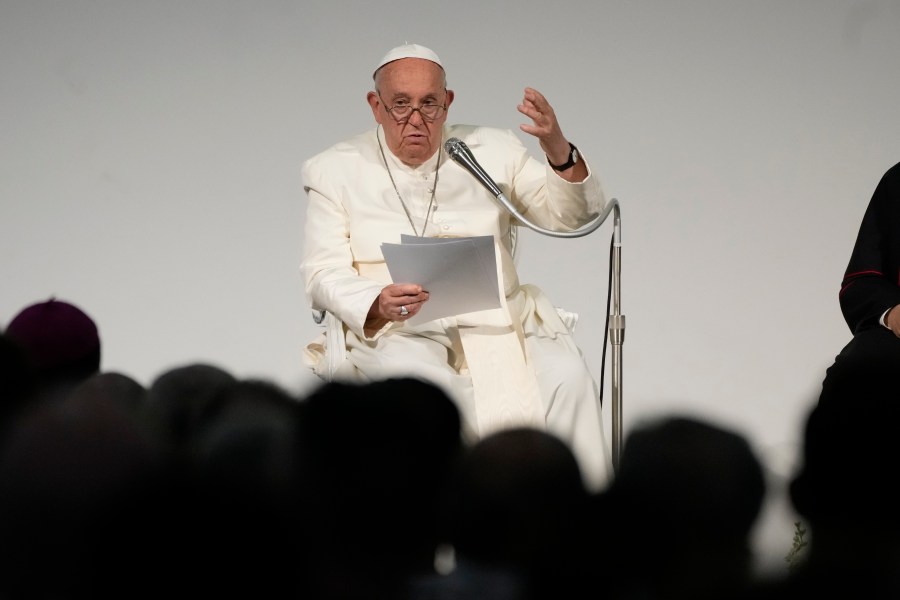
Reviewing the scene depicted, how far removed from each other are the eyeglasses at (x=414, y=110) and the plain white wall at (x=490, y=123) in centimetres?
184

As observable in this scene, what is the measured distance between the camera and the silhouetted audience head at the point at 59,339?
1.91 m

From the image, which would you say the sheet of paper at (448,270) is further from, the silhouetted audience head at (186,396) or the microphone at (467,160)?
the silhouetted audience head at (186,396)

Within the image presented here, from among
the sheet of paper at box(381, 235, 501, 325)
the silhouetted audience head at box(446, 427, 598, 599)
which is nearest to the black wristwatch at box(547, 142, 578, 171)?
the sheet of paper at box(381, 235, 501, 325)

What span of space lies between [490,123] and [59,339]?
3729mm

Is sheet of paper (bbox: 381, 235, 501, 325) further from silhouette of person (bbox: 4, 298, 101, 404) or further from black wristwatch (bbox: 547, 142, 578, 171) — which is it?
silhouette of person (bbox: 4, 298, 101, 404)

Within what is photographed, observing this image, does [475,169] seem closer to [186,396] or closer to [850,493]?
[186,396]

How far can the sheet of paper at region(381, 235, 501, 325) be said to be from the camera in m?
3.05

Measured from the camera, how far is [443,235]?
3742 mm

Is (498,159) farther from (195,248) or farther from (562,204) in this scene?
(195,248)

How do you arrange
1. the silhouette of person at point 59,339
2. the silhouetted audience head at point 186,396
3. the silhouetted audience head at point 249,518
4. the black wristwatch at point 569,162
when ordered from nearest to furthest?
1. the silhouetted audience head at point 249,518
2. the silhouetted audience head at point 186,396
3. the silhouette of person at point 59,339
4. the black wristwatch at point 569,162

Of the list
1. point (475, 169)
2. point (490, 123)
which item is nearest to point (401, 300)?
point (475, 169)

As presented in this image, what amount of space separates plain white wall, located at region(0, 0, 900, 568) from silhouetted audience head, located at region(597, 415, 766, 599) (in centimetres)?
436

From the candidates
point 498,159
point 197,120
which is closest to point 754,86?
point 498,159

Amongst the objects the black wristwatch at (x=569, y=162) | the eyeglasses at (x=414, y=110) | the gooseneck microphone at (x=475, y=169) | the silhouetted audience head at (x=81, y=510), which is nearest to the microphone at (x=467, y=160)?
the gooseneck microphone at (x=475, y=169)
